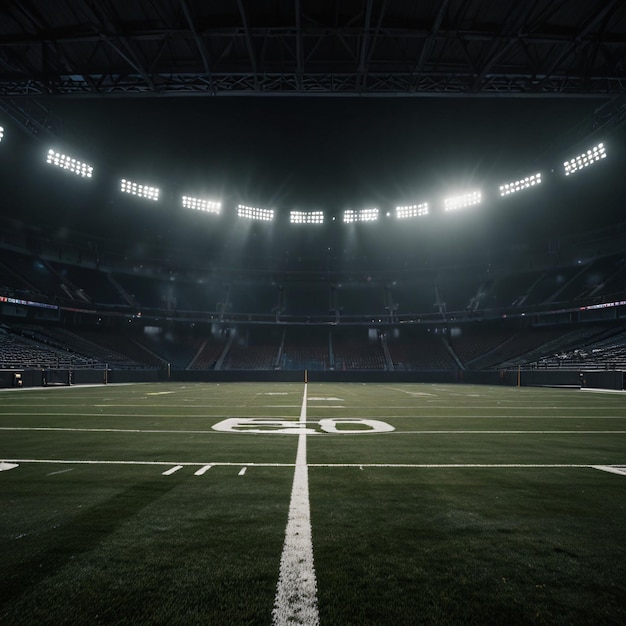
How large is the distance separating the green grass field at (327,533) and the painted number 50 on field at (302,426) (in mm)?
1606

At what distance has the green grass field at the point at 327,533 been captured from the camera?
186 centimetres

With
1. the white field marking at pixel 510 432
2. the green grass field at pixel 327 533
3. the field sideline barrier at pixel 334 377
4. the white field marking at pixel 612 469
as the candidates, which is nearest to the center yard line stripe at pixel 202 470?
the green grass field at pixel 327 533

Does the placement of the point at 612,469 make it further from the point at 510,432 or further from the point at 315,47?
the point at 315,47

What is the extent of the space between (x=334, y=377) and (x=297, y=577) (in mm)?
39490

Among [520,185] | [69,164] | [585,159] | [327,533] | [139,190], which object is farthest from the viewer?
[139,190]

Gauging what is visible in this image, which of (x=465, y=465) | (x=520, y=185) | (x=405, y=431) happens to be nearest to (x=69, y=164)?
(x=405, y=431)

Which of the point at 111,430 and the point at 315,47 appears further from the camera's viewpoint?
the point at 315,47

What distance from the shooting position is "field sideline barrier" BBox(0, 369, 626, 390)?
24.3 m

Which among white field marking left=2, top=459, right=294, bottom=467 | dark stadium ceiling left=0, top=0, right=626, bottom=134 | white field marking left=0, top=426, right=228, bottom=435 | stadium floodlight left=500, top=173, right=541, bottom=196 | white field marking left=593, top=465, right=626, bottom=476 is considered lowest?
white field marking left=0, top=426, right=228, bottom=435

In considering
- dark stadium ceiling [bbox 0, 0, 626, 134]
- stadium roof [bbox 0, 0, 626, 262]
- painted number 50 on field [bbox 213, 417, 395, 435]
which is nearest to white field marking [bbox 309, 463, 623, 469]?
painted number 50 on field [bbox 213, 417, 395, 435]

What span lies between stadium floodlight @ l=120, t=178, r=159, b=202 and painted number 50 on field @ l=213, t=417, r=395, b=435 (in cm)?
4191

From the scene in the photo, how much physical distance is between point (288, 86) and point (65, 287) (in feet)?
123

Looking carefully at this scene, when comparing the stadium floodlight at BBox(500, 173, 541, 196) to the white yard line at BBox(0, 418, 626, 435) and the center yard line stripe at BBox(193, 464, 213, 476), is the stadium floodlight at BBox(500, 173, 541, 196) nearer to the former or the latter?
the white yard line at BBox(0, 418, 626, 435)

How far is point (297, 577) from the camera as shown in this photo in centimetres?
211
